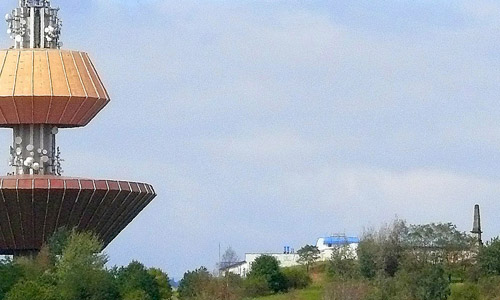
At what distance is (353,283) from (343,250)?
A: 10.9m

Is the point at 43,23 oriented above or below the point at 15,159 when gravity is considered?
above

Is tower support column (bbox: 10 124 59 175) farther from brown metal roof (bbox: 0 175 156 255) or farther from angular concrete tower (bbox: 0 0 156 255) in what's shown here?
brown metal roof (bbox: 0 175 156 255)

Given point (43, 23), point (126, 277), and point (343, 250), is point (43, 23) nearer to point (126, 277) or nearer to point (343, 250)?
point (126, 277)

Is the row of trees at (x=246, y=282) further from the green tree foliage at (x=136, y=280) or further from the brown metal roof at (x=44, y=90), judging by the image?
the brown metal roof at (x=44, y=90)

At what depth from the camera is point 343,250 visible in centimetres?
10669

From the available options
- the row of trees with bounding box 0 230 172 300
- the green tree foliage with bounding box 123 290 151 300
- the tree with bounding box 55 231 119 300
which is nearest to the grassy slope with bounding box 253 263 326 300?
the row of trees with bounding box 0 230 172 300

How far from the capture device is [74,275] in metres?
89.4

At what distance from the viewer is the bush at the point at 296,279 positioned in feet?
347

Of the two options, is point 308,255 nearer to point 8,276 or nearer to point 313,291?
point 313,291

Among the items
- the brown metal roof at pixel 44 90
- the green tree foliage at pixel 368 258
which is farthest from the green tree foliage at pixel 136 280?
the green tree foliage at pixel 368 258

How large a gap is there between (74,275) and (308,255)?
25.6 m

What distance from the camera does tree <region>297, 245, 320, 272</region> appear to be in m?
113

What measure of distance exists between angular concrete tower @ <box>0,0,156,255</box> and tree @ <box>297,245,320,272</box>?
63.2 feet

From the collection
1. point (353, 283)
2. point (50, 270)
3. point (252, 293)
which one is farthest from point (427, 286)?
point (50, 270)
